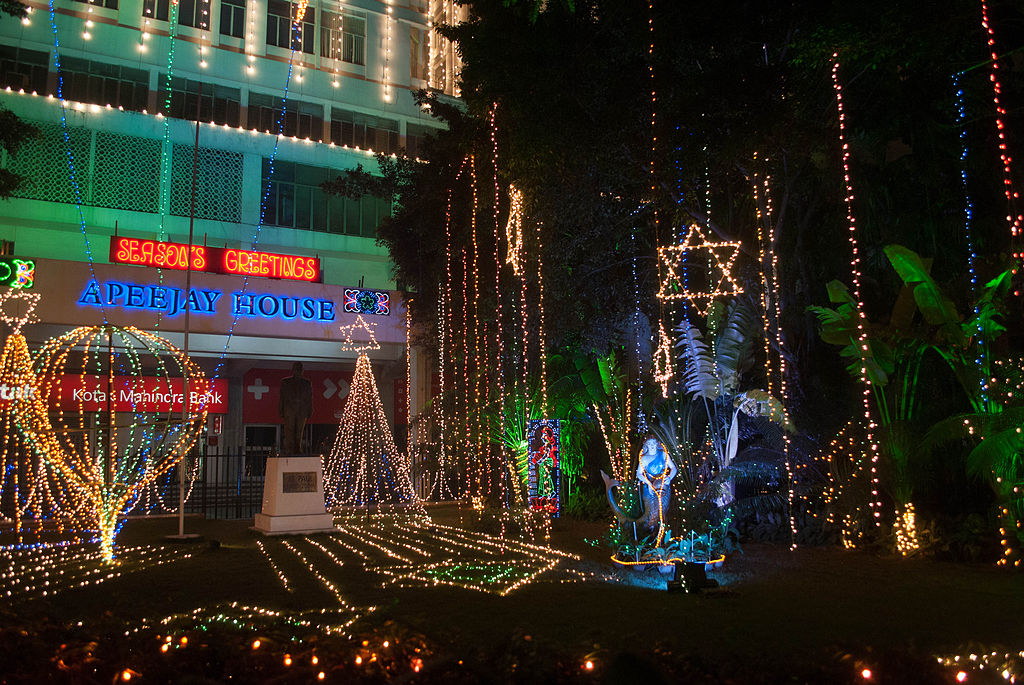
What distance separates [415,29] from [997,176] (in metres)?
21.7

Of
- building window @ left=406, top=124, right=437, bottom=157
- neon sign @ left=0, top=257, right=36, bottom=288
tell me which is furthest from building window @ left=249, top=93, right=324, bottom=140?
neon sign @ left=0, top=257, right=36, bottom=288

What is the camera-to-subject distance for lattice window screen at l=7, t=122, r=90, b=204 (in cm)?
2139

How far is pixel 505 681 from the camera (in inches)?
158

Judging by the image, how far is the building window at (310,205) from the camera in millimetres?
24391

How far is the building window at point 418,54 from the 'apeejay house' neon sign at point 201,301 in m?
10.5

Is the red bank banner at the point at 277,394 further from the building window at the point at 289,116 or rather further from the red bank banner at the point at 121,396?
the building window at the point at 289,116

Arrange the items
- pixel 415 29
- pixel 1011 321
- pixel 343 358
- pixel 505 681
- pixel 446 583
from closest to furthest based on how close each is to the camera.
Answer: pixel 505 681 → pixel 446 583 → pixel 1011 321 → pixel 343 358 → pixel 415 29

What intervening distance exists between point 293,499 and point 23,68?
54.3 ft

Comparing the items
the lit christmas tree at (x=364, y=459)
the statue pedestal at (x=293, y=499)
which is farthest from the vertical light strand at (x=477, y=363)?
the statue pedestal at (x=293, y=499)

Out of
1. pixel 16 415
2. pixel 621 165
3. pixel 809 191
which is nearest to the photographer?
pixel 16 415

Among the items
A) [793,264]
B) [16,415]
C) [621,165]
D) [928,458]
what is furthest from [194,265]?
[928,458]

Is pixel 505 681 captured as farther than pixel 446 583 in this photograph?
No

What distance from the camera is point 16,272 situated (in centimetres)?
1752

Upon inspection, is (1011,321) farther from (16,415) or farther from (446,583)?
(16,415)
